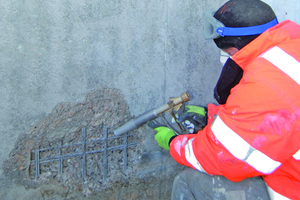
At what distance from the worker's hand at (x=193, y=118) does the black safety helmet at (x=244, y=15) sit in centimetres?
77

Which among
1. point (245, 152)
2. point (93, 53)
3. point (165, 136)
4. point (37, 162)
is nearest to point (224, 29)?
point (245, 152)

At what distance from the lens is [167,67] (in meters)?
2.11

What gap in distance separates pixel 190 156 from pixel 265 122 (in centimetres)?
56

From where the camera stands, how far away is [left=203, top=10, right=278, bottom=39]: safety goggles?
131cm

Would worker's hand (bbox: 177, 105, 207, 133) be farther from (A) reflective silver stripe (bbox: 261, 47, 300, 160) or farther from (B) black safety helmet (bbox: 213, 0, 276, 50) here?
(A) reflective silver stripe (bbox: 261, 47, 300, 160)

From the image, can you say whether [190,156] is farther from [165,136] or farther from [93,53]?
[93,53]

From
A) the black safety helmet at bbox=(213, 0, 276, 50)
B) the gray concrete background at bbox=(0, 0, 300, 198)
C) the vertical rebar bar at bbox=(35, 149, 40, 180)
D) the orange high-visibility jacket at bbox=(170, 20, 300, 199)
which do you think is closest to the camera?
the orange high-visibility jacket at bbox=(170, 20, 300, 199)

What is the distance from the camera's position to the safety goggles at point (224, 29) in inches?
51.4

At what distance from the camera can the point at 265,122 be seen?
1054mm

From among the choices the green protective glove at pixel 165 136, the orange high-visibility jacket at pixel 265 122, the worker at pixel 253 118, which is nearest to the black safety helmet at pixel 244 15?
the worker at pixel 253 118

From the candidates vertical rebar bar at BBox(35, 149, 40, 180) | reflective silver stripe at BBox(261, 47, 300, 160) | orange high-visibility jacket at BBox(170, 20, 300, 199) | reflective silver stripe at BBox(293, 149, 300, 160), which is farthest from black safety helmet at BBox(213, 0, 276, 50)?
vertical rebar bar at BBox(35, 149, 40, 180)

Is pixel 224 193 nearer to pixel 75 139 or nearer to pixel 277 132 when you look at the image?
pixel 277 132

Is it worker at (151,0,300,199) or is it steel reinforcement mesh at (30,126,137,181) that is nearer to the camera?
worker at (151,0,300,199)

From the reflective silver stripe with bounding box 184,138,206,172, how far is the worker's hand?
460 mm
